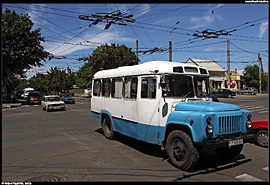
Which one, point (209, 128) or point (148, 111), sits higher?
point (148, 111)

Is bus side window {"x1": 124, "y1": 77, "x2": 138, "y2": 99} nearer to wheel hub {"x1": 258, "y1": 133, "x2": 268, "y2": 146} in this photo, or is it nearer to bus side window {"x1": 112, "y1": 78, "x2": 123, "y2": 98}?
bus side window {"x1": 112, "y1": 78, "x2": 123, "y2": 98}

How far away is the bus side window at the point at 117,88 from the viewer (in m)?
7.69

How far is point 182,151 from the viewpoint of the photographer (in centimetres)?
517

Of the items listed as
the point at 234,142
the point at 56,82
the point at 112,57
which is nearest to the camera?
the point at 234,142

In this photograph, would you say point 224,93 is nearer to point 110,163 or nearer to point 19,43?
point 19,43

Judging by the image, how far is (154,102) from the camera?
5996 millimetres

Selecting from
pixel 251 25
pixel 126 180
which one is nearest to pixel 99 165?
pixel 126 180

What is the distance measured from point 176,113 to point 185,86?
108 centimetres

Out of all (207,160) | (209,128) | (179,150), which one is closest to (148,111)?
(179,150)

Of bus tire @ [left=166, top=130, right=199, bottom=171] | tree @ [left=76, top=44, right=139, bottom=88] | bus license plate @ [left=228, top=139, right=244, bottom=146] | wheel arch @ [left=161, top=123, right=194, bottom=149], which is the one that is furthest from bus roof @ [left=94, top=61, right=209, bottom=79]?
tree @ [left=76, top=44, right=139, bottom=88]

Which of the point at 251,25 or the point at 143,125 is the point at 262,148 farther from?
the point at 251,25

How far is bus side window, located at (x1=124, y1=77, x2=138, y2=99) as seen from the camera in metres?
6.84

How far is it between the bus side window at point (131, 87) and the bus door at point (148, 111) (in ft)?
0.91

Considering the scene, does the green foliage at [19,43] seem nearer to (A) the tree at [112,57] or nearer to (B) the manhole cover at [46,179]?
(A) the tree at [112,57]
